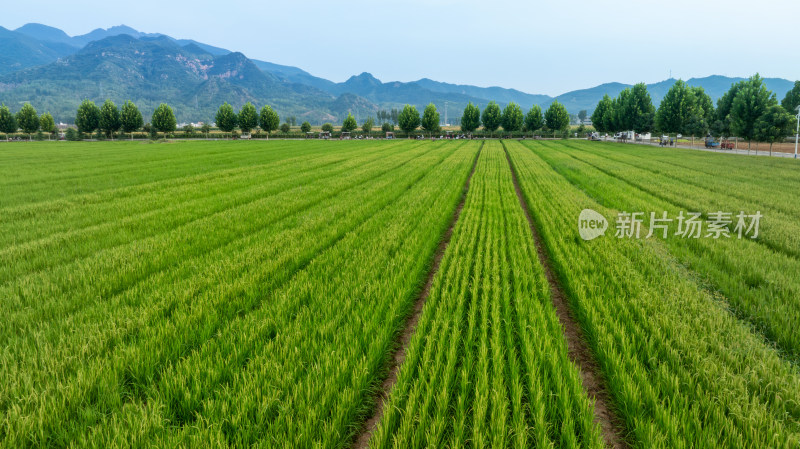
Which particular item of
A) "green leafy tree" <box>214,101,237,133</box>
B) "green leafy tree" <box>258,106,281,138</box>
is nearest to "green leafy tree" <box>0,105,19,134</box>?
"green leafy tree" <box>214,101,237,133</box>

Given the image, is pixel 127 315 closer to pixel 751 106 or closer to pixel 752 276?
pixel 752 276

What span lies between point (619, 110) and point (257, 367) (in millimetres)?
93249

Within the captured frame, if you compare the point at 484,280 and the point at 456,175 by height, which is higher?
the point at 456,175

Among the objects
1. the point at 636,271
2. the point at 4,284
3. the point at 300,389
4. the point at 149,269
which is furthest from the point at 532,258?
the point at 4,284

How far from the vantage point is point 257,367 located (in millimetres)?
3875

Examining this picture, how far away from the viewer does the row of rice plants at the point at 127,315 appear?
10.6ft

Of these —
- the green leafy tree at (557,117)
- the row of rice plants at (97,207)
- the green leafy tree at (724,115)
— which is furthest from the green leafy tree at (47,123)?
the green leafy tree at (724,115)

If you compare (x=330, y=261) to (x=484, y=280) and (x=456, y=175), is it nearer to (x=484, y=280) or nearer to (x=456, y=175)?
(x=484, y=280)

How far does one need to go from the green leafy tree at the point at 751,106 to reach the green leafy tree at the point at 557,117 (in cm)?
5492

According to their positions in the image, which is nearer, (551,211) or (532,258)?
(532,258)

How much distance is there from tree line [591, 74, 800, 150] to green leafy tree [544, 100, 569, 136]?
8903mm

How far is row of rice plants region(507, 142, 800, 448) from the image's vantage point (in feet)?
10.3

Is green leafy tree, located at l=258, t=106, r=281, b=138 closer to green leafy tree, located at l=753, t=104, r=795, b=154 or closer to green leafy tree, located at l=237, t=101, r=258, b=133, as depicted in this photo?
green leafy tree, located at l=237, t=101, r=258, b=133

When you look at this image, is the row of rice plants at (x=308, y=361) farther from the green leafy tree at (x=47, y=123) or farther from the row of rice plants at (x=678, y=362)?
the green leafy tree at (x=47, y=123)
